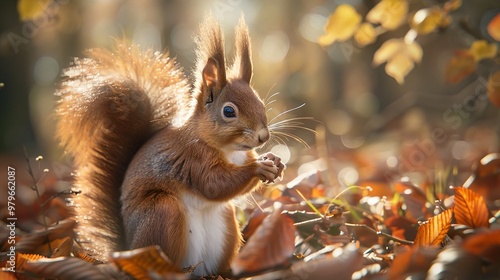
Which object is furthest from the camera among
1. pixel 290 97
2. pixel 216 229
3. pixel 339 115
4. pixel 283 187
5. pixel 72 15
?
pixel 339 115

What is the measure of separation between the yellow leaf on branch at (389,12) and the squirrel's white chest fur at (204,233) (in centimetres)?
87

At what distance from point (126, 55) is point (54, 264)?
0.80 m

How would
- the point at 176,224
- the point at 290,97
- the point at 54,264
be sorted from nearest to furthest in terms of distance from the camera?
the point at 54,264 → the point at 176,224 → the point at 290,97

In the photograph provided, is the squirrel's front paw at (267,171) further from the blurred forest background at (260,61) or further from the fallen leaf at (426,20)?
the blurred forest background at (260,61)

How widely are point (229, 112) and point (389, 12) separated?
2.51 feet

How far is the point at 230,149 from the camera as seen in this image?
62.8 inches

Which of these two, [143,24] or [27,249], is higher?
[143,24]

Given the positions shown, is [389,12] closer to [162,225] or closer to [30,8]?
[162,225]

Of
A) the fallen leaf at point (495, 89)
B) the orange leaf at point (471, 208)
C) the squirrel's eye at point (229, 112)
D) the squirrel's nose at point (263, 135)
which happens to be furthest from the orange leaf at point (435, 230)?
the fallen leaf at point (495, 89)

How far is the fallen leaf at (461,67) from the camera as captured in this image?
2.06 m

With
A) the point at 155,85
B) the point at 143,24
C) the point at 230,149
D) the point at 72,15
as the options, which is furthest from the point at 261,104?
the point at 143,24

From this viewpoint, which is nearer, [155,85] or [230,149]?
[230,149]

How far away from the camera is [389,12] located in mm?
1985

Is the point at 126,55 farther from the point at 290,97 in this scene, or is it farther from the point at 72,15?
the point at 290,97
